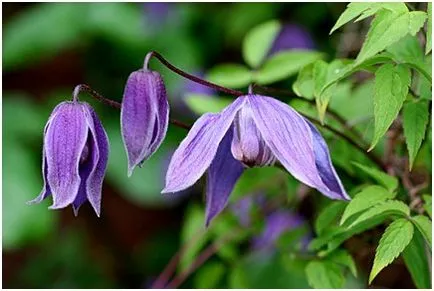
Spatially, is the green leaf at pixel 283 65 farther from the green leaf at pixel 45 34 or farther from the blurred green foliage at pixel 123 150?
the green leaf at pixel 45 34

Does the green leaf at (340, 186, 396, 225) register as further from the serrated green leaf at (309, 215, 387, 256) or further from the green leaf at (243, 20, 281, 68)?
the green leaf at (243, 20, 281, 68)

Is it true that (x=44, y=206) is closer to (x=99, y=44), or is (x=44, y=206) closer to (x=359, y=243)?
(x=99, y=44)

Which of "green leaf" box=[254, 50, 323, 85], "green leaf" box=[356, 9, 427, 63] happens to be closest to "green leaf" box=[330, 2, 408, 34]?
"green leaf" box=[356, 9, 427, 63]

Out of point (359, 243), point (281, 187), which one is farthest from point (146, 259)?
point (359, 243)

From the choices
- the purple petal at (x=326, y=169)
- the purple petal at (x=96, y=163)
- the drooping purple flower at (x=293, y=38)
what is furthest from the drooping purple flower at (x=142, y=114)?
the drooping purple flower at (x=293, y=38)

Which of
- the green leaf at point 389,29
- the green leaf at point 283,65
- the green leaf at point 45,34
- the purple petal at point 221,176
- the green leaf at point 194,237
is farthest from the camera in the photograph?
the green leaf at point 45,34

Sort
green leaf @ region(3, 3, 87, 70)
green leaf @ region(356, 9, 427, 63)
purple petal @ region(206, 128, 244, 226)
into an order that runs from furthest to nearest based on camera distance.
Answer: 1. green leaf @ region(3, 3, 87, 70)
2. purple petal @ region(206, 128, 244, 226)
3. green leaf @ region(356, 9, 427, 63)
